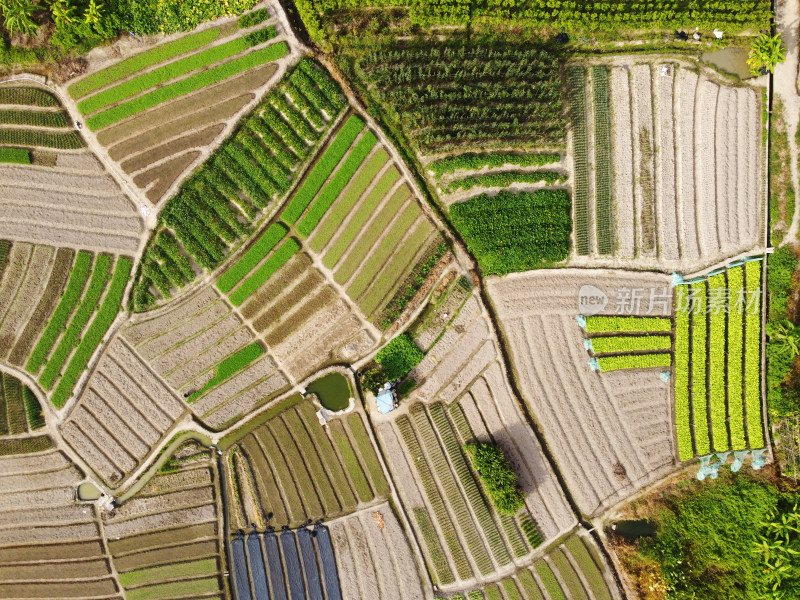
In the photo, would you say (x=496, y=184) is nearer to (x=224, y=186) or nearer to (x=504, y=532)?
(x=224, y=186)

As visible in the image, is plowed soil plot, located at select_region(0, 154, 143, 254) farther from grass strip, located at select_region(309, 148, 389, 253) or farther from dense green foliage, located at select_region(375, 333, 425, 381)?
dense green foliage, located at select_region(375, 333, 425, 381)

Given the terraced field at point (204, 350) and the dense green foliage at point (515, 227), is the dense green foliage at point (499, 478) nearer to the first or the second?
the dense green foliage at point (515, 227)

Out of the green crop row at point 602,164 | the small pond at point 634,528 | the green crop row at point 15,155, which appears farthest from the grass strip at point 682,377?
the green crop row at point 15,155

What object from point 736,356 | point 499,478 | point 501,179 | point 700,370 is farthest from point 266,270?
point 736,356

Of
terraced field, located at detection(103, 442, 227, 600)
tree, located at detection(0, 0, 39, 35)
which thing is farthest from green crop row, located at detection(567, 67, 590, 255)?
tree, located at detection(0, 0, 39, 35)

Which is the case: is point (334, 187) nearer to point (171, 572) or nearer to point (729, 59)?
point (729, 59)

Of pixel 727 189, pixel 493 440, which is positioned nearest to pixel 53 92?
pixel 493 440

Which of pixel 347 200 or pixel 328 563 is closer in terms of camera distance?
pixel 347 200
